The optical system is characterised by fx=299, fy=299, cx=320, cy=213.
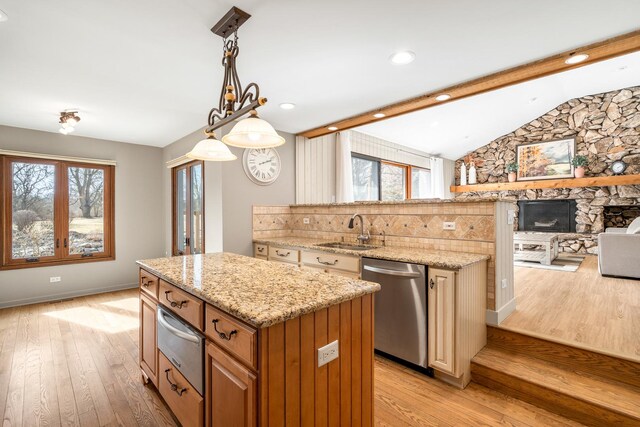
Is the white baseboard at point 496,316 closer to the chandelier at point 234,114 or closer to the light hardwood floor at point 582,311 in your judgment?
the light hardwood floor at point 582,311

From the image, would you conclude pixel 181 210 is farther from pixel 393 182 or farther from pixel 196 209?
pixel 393 182

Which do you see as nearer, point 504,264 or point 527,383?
point 527,383

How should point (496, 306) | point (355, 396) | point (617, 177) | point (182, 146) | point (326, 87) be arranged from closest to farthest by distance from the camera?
1. point (355, 396)
2. point (496, 306)
3. point (326, 87)
4. point (182, 146)
5. point (617, 177)

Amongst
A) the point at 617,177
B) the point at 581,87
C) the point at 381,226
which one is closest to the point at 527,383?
the point at 381,226

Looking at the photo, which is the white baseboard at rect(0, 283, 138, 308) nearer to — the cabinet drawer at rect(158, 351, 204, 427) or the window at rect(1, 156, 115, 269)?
the window at rect(1, 156, 115, 269)

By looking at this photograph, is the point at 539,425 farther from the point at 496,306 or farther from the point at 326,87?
the point at 326,87

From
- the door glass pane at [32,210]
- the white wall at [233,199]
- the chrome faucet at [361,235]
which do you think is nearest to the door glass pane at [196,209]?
the white wall at [233,199]

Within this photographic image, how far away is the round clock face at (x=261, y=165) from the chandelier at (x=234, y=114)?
177 centimetres

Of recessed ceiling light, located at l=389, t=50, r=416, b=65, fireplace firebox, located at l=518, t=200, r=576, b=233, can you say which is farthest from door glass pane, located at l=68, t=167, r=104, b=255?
fireplace firebox, located at l=518, t=200, r=576, b=233

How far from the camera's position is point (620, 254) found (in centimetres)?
418

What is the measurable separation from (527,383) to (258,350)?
2.03m

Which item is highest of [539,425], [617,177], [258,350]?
[617,177]

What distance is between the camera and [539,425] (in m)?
1.81

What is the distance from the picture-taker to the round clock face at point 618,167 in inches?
239
